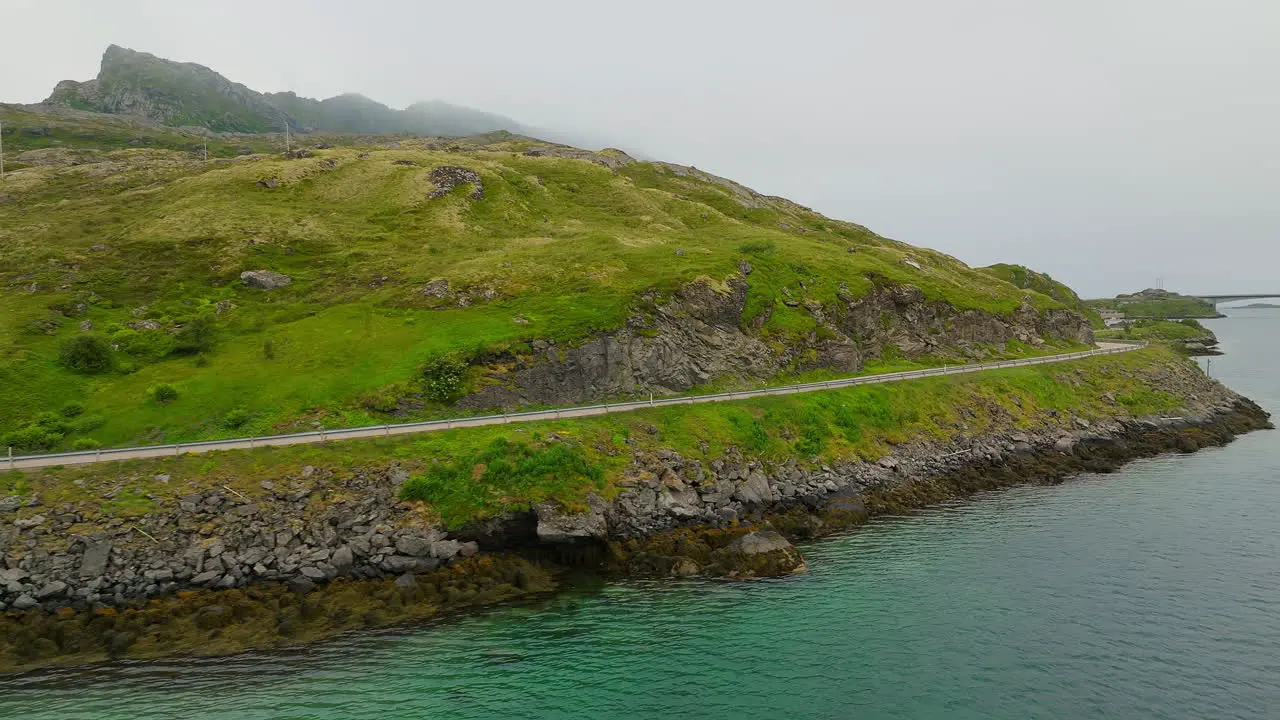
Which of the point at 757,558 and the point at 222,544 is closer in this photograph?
the point at 222,544

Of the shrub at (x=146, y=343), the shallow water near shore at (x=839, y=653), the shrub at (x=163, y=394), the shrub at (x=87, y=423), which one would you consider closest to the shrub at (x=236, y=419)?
the shrub at (x=163, y=394)

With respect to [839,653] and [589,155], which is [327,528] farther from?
[589,155]

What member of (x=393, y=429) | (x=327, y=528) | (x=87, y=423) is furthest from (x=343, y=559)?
(x=87, y=423)

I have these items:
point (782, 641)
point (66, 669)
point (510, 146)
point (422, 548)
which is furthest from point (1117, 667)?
point (510, 146)

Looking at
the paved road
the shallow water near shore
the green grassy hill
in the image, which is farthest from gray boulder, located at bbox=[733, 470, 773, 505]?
the green grassy hill

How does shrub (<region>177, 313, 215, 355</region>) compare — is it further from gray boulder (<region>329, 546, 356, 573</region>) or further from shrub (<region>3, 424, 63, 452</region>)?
gray boulder (<region>329, 546, 356, 573</region>)

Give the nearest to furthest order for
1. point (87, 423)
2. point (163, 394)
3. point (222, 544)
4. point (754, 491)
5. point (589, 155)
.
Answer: point (222, 544), point (87, 423), point (754, 491), point (163, 394), point (589, 155)

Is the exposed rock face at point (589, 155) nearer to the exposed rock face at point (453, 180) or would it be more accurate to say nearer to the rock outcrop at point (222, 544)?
the exposed rock face at point (453, 180)

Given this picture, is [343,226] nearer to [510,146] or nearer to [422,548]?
[422,548]
